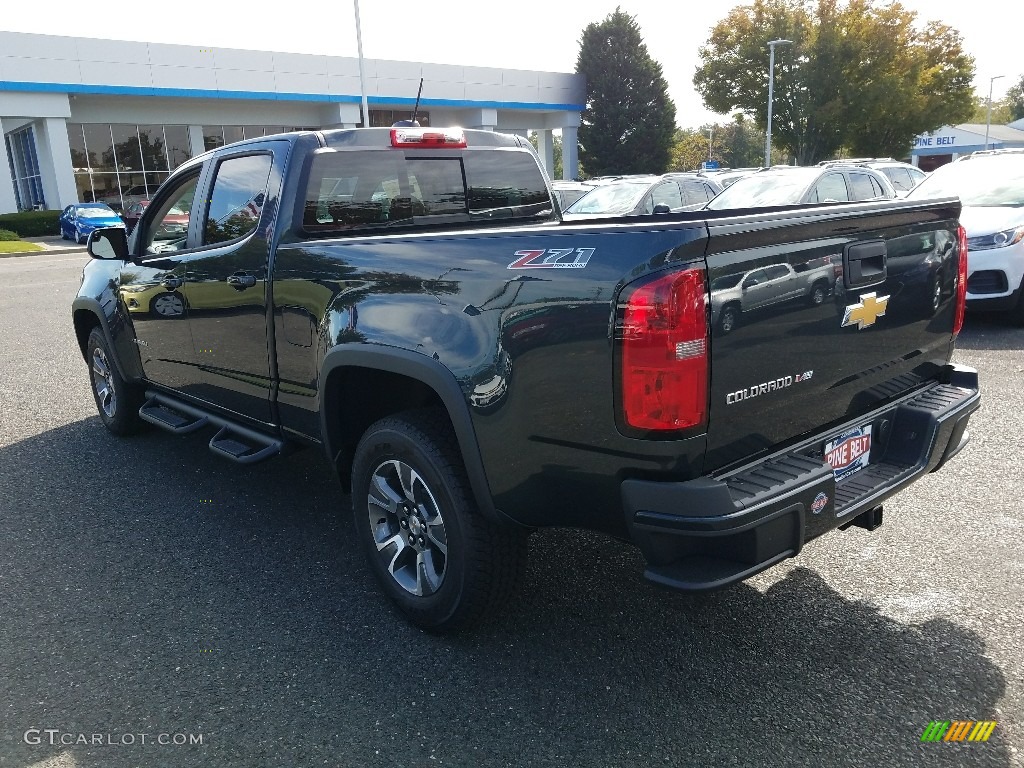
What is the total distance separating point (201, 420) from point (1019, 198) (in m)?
8.55

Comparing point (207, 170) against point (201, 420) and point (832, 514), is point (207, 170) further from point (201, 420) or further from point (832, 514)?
point (832, 514)

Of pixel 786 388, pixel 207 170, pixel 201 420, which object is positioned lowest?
pixel 201 420

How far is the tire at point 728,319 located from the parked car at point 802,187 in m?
8.69

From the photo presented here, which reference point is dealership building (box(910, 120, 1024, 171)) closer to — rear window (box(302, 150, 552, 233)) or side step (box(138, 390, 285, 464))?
rear window (box(302, 150, 552, 233))

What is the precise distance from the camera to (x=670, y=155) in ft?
171

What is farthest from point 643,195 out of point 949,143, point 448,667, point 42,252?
point 949,143

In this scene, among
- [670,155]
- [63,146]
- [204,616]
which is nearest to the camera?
[204,616]


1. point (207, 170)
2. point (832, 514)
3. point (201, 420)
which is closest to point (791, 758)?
point (832, 514)

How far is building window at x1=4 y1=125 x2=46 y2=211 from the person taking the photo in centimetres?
3338

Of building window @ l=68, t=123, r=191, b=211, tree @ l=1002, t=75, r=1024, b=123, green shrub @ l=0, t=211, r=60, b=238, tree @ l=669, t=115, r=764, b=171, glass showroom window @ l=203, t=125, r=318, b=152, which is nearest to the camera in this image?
green shrub @ l=0, t=211, r=60, b=238

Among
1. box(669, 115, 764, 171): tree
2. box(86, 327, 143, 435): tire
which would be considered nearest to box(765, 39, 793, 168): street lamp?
box(86, 327, 143, 435): tire

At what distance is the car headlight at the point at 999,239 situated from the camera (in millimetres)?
8119

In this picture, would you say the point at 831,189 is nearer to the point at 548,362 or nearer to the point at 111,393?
the point at 111,393

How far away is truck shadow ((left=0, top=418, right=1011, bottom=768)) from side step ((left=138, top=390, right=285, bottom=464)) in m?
0.44
